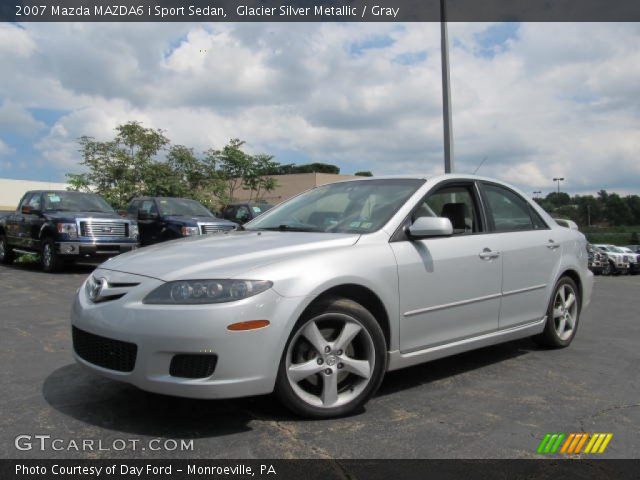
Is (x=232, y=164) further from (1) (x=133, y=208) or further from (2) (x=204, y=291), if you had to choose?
(2) (x=204, y=291)

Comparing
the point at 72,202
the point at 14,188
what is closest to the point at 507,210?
the point at 72,202

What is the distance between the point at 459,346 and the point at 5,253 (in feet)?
43.0

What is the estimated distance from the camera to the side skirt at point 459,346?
3830 mm

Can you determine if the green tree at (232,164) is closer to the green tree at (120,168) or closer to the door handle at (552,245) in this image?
the green tree at (120,168)

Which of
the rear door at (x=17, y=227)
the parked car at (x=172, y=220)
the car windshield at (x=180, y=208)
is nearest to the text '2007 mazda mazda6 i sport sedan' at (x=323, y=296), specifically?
the parked car at (x=172, y=220)

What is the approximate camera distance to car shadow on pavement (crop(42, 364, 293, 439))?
10.6 feet

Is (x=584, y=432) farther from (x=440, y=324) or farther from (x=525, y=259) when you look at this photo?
(x=525, y=259)

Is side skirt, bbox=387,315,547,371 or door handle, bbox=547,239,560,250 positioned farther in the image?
door handle, bbox=547,239,560,250

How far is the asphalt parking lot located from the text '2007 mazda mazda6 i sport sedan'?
243 millimetres

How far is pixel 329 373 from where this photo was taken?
340cm

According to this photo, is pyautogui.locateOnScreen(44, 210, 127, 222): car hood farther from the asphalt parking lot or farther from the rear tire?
the asphalt parking lot

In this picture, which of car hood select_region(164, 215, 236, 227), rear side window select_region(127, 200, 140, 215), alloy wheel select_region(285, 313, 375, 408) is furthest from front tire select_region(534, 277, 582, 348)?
rear side window select_region(127, 200, 140, 215)

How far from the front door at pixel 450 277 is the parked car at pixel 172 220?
364 inches

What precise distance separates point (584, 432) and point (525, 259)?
1.80m
